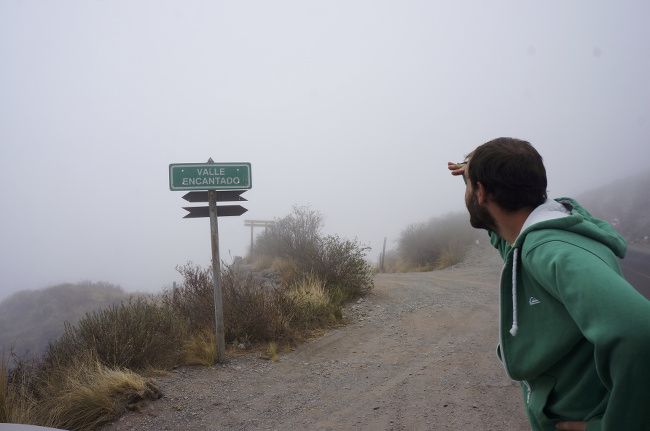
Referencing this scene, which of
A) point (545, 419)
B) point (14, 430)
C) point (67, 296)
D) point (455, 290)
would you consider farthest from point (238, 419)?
point (67, 296)

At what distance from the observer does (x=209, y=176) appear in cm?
680

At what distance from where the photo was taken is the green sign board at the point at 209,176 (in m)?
6.66

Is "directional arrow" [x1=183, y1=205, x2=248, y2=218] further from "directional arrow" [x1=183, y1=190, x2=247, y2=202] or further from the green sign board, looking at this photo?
the green sign board

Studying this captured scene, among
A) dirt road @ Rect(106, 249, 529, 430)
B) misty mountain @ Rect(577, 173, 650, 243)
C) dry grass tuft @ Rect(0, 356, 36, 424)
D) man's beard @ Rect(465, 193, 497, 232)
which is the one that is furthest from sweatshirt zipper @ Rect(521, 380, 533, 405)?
misty mountain @ Rect(577, 173, 650, 243)

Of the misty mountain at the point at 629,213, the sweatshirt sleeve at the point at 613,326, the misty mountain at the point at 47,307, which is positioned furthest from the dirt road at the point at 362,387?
the misty mountain at the point at 629,213

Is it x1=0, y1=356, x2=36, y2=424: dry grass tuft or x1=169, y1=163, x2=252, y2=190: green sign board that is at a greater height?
x1=169, y1=163, x2=252, y2=190: green sign board

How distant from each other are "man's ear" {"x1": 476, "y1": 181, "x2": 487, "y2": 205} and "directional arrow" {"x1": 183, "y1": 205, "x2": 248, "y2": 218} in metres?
5.70

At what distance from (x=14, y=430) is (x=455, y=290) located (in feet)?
39.6

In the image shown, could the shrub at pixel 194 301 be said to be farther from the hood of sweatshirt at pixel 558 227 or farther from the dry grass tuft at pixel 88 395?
the hood of sweatshirt at pixel 558 227

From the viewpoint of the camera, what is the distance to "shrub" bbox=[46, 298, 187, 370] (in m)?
6.16

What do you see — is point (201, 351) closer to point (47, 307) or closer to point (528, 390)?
point (528, 390)

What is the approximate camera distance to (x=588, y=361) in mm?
1351

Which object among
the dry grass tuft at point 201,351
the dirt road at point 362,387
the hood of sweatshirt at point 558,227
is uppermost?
the hood of sweatshirt at point 558,227

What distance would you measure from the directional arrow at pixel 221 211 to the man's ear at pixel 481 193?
18.7ft
